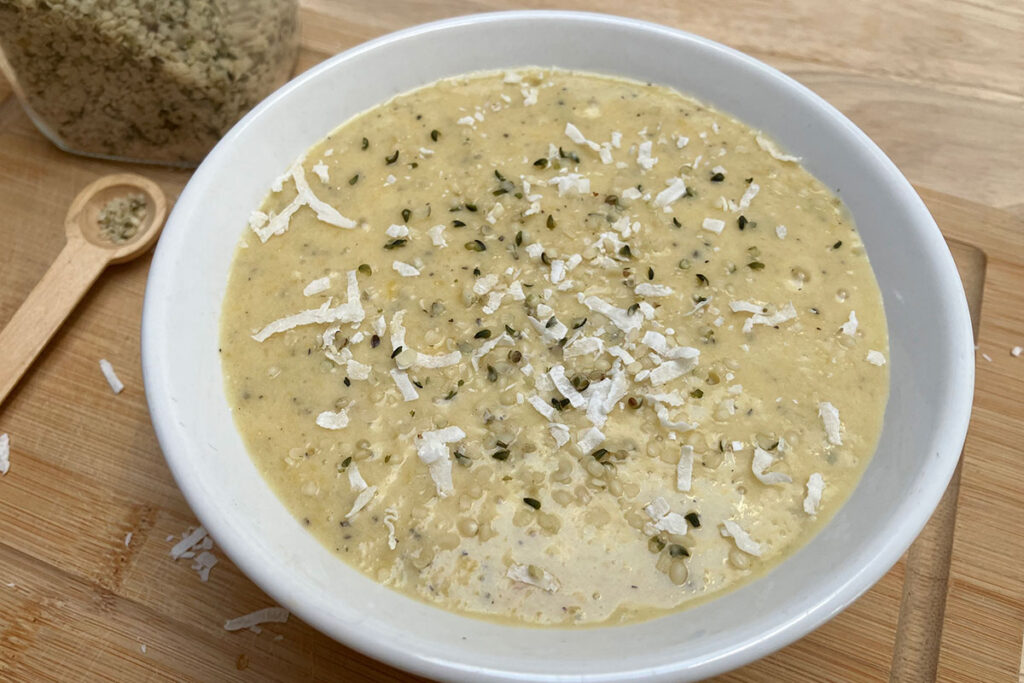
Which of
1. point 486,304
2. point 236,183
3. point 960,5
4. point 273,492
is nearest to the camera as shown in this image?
point 273,492

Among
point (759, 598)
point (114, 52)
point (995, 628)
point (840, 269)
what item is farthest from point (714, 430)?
point (114, 52)

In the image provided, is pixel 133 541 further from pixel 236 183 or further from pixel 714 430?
pixel 714 430

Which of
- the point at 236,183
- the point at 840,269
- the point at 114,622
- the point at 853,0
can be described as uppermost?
the point at 853,0

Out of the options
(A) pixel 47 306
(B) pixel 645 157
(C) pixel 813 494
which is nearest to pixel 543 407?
(C) pixel 813 494

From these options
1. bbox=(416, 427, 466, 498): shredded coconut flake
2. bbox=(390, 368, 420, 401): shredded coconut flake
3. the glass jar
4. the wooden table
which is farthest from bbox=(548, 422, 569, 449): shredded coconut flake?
the glass jar

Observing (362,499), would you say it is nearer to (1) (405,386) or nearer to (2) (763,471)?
(1) (405,386)

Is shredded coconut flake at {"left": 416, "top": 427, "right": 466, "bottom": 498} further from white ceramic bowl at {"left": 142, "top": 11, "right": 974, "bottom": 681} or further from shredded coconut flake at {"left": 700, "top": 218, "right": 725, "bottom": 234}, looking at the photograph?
shredded coconut flake at {"left": 700, "top": 218, "right": 725, "bottom": 234}

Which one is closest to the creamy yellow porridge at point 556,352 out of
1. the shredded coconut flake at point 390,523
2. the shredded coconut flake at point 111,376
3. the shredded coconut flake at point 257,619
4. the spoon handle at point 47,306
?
the shredded coconut flake at point 390,523

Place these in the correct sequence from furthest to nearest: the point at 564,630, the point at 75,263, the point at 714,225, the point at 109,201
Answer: the point at 109,201
the point at 75,263
the point at 714,225
the point at 564,630
